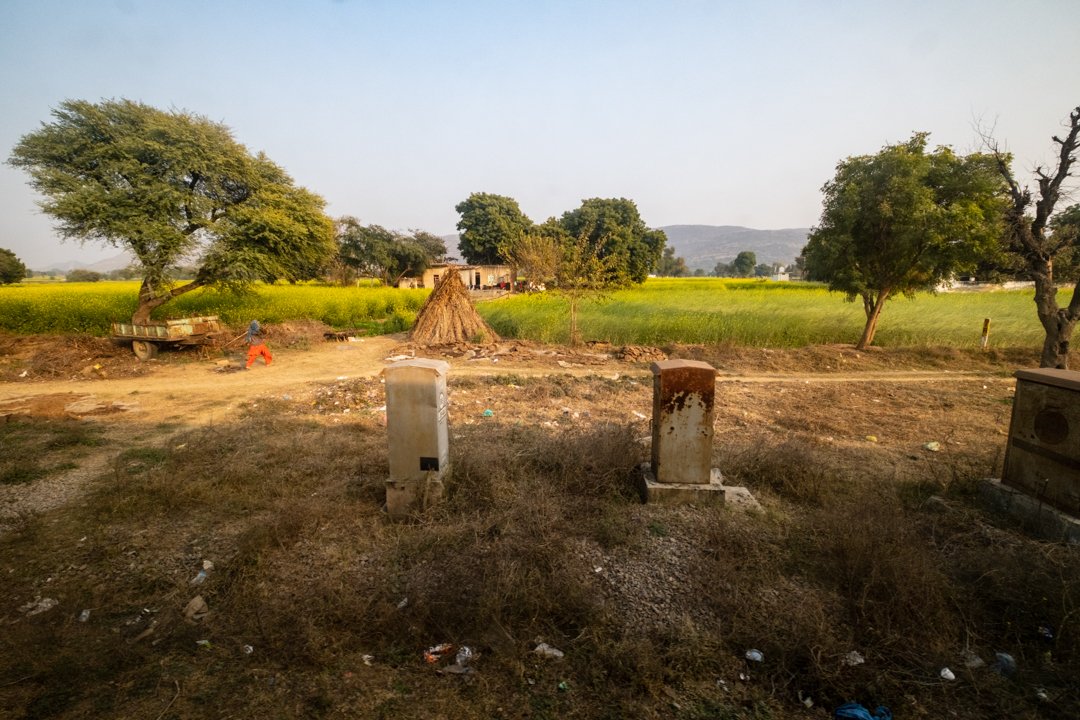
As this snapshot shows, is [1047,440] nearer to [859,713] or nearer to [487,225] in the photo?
[859,713]

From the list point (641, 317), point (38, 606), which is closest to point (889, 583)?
point (38, 606)

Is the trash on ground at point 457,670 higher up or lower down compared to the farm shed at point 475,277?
lower down

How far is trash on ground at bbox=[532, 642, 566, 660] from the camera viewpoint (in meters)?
2.69

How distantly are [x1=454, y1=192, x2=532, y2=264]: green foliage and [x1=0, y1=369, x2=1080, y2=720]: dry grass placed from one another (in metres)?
40.4

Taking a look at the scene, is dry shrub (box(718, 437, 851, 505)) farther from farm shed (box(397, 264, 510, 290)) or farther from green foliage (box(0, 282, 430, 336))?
farm shed (box(397, 264, 510, 290))

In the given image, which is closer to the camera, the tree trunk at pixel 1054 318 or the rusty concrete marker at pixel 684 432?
the rusty concrete marker at pixel 684 432

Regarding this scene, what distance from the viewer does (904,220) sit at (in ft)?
34.3

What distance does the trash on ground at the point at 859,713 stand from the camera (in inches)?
89.8

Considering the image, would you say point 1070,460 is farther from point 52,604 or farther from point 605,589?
point 52,604

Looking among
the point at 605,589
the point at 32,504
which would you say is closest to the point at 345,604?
the point at 605,589

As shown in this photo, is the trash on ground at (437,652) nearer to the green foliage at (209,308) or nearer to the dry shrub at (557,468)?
the dry shrub at (557,468)

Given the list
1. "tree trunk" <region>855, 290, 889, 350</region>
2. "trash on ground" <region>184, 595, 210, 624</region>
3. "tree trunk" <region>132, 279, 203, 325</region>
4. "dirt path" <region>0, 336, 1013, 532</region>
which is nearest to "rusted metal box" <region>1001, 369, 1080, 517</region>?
"dirt path" <region>0, 336, 1013, 532</region>

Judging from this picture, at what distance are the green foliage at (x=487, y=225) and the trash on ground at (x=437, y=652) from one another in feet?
138

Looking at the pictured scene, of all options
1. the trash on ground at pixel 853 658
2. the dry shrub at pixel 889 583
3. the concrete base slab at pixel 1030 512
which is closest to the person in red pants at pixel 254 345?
the dry shrub at pixel 889 583
